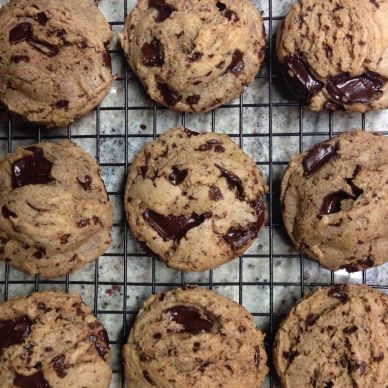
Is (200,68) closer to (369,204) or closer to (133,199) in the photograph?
(133,199)

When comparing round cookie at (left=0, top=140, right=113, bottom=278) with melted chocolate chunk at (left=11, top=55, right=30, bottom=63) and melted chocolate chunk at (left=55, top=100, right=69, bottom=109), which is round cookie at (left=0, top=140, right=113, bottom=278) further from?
melted chocolate chunk at (left=11, top=55, right=30, bottom=63)

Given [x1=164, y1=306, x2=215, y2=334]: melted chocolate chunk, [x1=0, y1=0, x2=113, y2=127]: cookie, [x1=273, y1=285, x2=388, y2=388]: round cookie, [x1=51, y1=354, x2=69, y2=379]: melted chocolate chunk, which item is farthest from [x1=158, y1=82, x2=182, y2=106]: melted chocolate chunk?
[x1=51, y1=354, x2=69, y2=379]: melted chocolate chunk

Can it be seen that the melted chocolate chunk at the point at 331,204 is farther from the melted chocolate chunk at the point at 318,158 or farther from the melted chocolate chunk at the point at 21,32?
the melted chocolate chunk at the point at 21,32

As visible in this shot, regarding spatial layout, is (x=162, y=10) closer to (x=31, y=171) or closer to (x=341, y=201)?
(x=31, y=171)

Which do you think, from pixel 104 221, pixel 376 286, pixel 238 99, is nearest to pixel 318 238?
pixel 376 286

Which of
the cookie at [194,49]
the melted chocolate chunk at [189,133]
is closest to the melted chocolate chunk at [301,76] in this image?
the cookie at [194,49]

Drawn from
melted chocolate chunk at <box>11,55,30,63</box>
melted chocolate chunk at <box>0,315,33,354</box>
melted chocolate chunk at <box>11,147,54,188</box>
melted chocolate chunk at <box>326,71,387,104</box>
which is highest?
melted chocolate chunk at <box>11,55,30,63</box>
